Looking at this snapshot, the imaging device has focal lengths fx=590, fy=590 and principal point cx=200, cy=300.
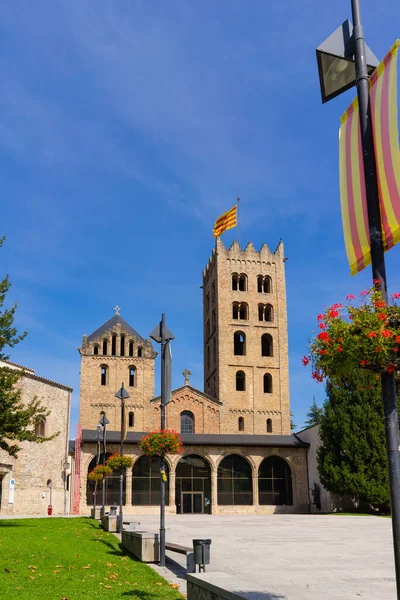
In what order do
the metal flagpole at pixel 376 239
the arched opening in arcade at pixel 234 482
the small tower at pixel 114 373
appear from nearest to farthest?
1. the metal flagpole at pixel 376 239
2. the arched opening in arcade at pixel 234 482
3. the small tower at pixel 114 373

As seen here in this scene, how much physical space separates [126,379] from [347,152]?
55788 mm

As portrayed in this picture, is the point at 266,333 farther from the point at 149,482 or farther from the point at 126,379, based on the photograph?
the point at 149,482

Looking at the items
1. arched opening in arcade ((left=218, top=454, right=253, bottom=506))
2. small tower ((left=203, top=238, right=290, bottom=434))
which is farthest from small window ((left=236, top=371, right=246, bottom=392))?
arched opening in arcade ((left=218, top=454, right=253, bottom=506))

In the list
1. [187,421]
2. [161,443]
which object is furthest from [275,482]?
[161,443]

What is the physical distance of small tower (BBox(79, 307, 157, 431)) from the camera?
58844 millimetres

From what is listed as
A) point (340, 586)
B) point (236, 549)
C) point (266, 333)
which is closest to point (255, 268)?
point (266, 333)

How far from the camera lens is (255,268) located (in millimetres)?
64375

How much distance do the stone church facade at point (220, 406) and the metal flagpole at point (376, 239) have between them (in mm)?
42652

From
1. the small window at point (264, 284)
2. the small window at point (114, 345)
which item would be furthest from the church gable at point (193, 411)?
the small window at point (264, 284)

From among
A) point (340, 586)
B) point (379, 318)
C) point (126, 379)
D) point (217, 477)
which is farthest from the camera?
point (126, 379)

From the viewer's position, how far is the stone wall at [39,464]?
1564 inches

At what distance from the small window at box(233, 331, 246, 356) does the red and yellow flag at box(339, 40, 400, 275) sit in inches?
2228

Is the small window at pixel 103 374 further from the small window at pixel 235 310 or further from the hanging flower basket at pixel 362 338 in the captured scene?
the hanging flower basket at pixel 362 338

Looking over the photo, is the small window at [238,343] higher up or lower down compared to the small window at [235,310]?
lower down
